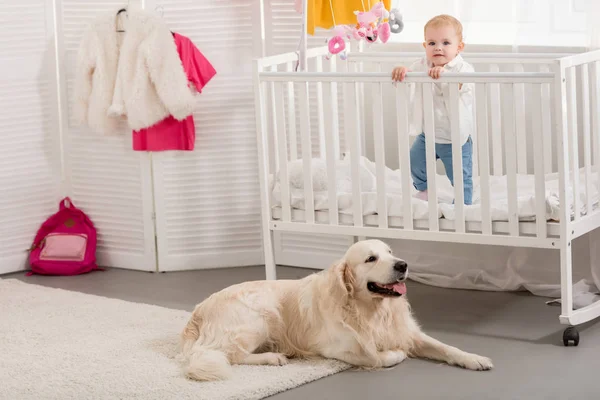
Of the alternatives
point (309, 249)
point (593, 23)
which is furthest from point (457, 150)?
point (309, 249)

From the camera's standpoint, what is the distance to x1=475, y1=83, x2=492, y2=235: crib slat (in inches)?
123

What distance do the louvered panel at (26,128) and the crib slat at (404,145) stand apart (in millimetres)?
1848

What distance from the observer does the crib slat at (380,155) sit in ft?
10.8

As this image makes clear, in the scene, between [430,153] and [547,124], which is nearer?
[547,124]

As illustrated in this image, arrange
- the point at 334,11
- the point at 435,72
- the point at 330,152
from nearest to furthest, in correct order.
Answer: the point at 435,72, the point at 330,152, the point at 334,11

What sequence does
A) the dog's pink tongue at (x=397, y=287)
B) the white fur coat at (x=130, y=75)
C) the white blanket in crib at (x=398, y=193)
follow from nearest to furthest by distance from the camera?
the dog's pink tongue at (x=397, y=287) < the white blanket in crib at (x=398, y=193) < the white fur coat at (x=130, y=75)

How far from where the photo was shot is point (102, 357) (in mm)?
3119

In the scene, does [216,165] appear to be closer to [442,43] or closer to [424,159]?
[424,159]

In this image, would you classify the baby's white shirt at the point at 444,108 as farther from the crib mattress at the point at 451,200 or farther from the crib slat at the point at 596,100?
the crib slat at the point at 596,100

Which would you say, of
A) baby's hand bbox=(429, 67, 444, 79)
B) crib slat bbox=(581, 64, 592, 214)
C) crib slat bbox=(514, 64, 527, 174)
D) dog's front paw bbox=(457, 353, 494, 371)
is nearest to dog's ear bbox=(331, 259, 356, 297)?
dog's front paw bbox=(457, 353, 494, 371)

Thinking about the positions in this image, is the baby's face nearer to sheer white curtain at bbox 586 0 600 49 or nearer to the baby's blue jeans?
the baby's blue jeans

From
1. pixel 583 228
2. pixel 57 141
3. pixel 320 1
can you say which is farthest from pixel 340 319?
pixel 57 141

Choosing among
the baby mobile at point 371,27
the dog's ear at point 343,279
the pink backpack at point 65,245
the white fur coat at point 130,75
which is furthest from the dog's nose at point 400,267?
the pink backpack at point 65,245

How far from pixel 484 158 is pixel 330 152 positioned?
554 millimetres
